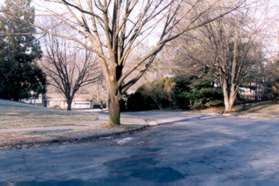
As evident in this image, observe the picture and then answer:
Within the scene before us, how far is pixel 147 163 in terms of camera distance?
25.4ft

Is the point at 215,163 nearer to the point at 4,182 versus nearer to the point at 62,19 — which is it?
the point at 4,182

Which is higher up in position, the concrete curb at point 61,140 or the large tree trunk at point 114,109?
the large tree trunk at point 114,109

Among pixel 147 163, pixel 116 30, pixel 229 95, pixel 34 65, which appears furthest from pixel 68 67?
pixel 147 163

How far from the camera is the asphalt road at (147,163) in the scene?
629 cm

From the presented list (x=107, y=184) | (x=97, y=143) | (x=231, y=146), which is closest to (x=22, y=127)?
(x=97, y=143)

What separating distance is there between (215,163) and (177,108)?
2616 centimetres

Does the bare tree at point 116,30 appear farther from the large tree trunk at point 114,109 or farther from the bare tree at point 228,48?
the bare tree at point 228,48

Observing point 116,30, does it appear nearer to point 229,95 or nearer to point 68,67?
point 229,95

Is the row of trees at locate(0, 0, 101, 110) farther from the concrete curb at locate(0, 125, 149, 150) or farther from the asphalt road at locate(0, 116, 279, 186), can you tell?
the asphalt road at locate(0, 116, 279, 186)

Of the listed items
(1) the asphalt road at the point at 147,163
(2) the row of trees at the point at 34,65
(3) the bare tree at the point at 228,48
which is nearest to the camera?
(1) the asphalt road at the point at 147,163

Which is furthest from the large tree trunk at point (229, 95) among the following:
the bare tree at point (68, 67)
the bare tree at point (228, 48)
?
the bare tree at point (68, 67)

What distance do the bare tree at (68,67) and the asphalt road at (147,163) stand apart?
33.1 metres

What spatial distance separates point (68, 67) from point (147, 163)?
4023cm

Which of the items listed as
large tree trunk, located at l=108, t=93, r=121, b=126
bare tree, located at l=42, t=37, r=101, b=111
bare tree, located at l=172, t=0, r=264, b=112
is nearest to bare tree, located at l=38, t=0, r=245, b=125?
large tree trunk, located at l=108, t=93, r=121, b=126
